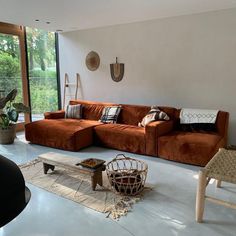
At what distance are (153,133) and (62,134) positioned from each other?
5.12 feet

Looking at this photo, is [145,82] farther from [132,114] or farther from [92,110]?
[92,110]

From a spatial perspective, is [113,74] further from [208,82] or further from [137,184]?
[137,184]

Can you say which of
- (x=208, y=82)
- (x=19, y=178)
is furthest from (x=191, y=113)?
(x=19, y=178)

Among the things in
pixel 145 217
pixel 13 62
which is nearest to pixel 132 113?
pixel 145 217

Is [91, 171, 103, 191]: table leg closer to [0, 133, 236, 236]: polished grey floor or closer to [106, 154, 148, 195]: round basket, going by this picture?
[106, 154, 148, 195]: round basket

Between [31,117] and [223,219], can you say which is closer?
[223,219]

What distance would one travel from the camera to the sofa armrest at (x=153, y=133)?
3725 mm

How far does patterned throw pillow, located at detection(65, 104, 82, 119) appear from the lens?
511cm

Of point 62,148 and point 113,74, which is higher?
point 113,74

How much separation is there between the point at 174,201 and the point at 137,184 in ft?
1.37

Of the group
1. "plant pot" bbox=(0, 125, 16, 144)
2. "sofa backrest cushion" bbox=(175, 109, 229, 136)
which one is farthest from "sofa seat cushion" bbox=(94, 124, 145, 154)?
"plant pot" bbox=(0, 125, 16, 144)

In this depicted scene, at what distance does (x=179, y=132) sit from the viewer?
3932mm

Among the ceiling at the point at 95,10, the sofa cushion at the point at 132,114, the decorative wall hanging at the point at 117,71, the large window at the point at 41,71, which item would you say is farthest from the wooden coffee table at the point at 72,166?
the large window at the point at 41,71

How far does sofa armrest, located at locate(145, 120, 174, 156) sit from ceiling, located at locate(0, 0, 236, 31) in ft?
5.82
